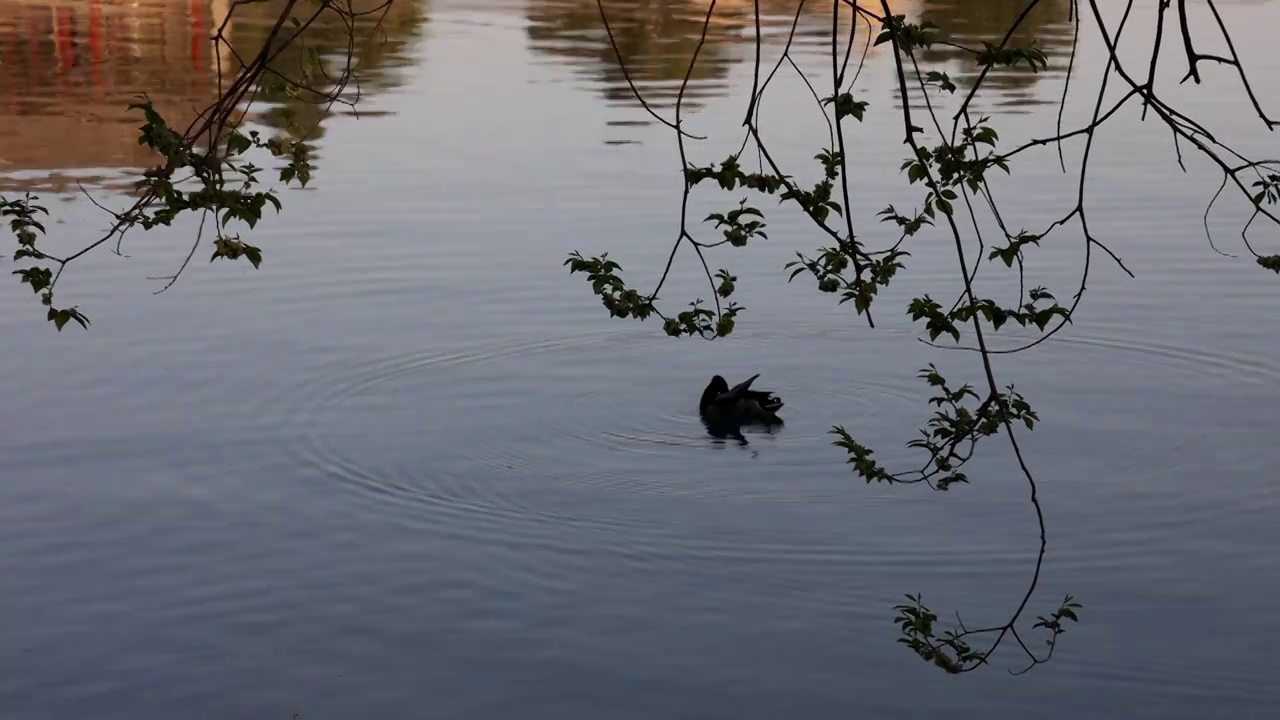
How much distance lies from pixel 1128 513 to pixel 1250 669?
2.57 m

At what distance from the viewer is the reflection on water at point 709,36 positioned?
35156 millimetres

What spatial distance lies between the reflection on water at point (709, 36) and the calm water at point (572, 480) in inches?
401

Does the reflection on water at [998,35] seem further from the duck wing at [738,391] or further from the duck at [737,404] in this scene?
the duck wing at [738,391]

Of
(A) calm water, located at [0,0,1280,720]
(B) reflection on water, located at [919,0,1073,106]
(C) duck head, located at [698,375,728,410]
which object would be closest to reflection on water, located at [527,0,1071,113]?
(B) reflection on water, located at [919,0,1073,106]

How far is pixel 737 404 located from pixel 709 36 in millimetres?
29738

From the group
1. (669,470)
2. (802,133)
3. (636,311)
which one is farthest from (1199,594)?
(802,133)

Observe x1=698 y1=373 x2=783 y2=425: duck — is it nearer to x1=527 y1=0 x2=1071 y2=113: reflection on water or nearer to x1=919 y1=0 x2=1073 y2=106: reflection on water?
x1=527 y1=0 x2=1071 y2=113: reflection on water

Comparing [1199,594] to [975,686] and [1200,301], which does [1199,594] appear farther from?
[1200,301]

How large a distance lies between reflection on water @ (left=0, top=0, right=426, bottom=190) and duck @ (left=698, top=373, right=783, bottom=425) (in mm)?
7553

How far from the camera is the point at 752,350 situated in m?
17.2

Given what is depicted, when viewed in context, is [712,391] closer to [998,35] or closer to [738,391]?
[738,391]

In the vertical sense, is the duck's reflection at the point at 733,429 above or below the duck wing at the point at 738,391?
below

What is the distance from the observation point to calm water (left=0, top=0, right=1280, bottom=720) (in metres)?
10.1

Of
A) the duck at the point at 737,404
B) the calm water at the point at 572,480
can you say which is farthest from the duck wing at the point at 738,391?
the calm water at the point at 572,480
